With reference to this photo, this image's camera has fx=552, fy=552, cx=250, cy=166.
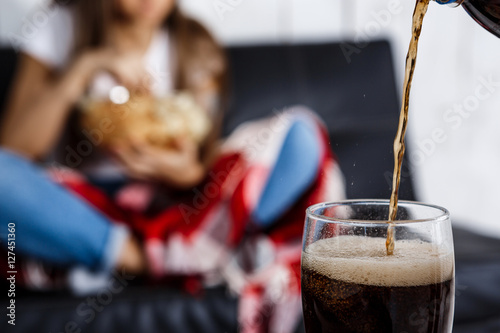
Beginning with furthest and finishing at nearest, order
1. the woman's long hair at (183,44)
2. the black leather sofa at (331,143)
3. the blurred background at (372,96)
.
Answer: the woman's long hair at (183,44) → the blurred background at (372,96) → the black leather sofa at (331,143)

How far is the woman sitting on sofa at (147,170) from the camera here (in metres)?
1.38

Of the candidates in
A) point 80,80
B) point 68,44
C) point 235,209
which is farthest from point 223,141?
point 68,44

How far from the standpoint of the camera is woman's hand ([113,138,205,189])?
1.64 metres

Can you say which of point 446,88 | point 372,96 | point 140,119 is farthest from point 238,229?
point 446,88

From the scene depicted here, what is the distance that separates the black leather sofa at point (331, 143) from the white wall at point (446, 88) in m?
0.44

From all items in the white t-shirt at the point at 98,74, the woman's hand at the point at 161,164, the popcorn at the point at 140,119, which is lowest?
the woman's hand at the point at 161,164

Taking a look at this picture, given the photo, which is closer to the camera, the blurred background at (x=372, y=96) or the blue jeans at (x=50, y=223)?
the blue jeans at (x=50, y=223)

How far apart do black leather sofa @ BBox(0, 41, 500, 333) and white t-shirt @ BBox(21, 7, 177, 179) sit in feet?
0.41

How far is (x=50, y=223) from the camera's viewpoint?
1352mm

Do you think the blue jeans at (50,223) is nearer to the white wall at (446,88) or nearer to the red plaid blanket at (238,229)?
the red plaid blanket at (238,229)

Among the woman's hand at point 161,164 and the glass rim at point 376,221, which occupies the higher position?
the woman's hand at point 161,164

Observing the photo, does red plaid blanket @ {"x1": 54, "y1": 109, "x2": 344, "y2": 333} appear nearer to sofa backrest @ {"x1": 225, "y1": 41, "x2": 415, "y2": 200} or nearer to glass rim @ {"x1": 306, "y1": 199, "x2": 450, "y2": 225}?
sofa backrest @ {"x1": 225, "y1": 41, "x2": 415, "y2": 200}

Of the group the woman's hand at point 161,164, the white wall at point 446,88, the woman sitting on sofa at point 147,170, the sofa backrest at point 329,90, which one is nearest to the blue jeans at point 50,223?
the woman sitting on sofa at point 147,170

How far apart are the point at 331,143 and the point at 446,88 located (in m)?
1.12
